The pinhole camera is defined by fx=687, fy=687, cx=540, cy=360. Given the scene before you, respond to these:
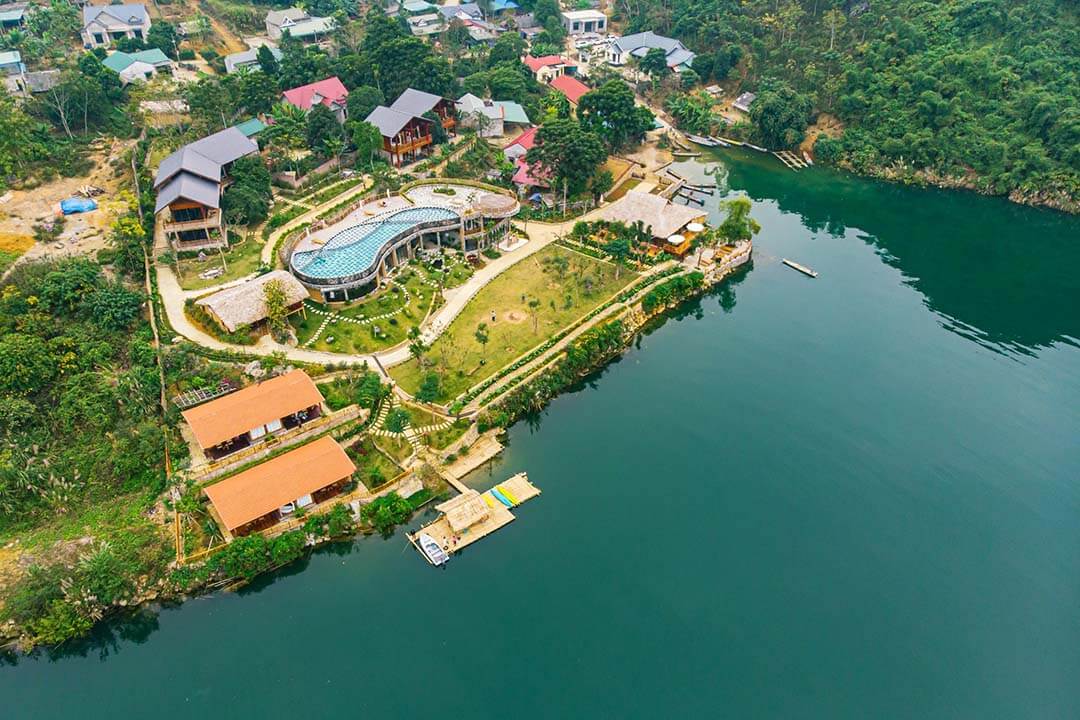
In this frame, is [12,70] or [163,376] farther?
[12,70]

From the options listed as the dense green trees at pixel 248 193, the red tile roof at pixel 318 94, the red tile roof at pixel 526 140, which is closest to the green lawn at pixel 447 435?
the dense green trees at pixel 248 193

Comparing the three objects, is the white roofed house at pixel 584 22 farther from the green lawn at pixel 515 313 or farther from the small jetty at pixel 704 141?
the green lawn at pixel 515 313

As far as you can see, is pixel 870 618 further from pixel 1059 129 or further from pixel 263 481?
pixel 1059 129

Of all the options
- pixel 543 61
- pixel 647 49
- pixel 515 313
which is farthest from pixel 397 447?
pixel 647 49

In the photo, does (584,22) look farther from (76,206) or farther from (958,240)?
(76,206)

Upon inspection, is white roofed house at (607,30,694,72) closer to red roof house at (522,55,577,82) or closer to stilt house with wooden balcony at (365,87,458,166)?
red roof house at (522,55,577,82)

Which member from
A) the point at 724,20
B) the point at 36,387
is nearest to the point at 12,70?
the point at 36,387
